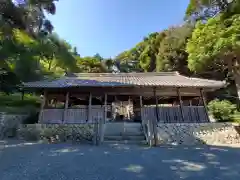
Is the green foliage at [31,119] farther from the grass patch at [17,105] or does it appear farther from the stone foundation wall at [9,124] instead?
the grass patch at [17,105]

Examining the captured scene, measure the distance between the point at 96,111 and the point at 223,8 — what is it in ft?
48.8

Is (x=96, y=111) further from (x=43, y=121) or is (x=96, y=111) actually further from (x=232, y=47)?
(x=232, y=47)

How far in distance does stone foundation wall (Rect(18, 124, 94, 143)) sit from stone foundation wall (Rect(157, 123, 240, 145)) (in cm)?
411

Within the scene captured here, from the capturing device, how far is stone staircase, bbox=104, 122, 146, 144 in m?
10.4

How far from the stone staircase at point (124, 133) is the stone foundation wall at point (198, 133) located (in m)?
1.27

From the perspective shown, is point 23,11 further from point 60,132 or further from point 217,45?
point 217,45

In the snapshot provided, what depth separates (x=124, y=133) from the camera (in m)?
11.1

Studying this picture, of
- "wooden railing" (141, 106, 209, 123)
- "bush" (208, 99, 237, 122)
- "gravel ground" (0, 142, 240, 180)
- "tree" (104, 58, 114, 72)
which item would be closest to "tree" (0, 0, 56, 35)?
"gravel ground" (0, 142, 240, 180)

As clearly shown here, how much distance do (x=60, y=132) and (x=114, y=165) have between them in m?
6.11

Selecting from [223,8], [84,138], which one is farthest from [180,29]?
[84,138]

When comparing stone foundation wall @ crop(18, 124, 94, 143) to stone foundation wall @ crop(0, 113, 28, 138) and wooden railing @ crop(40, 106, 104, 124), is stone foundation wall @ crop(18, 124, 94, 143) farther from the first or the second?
stone foundation wall @ crop(0, 113, 28, 138)

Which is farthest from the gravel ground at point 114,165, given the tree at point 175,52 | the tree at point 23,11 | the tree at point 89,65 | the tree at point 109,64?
the tree at point 109,64

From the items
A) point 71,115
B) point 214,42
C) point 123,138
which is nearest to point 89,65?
point 214,42

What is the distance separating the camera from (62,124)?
1163cm
